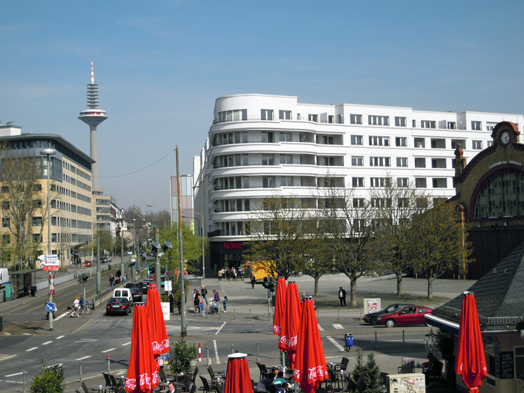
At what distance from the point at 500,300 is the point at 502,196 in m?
41.0

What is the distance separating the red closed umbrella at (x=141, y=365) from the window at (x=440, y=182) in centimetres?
7370

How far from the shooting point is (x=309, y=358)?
1441 cm

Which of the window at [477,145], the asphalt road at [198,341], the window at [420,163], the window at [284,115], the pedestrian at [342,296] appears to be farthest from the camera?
the window at [477,145]

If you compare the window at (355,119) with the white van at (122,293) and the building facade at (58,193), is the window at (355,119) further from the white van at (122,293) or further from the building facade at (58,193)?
the white van at (122,293)

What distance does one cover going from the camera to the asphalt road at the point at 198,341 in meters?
22.0

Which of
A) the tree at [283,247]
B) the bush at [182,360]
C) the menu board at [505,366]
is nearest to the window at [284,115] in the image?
the tree at [283,247]

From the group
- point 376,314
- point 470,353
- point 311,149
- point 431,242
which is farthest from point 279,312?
point 311,149

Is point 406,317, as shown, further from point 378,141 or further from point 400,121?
point 400,121

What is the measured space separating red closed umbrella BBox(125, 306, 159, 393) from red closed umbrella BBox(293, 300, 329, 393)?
398 centimetres

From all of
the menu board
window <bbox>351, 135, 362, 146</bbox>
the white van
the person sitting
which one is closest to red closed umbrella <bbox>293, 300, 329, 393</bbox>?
the person sitting

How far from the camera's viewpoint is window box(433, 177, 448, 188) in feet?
270

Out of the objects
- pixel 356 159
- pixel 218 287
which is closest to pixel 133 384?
pixel 218 287

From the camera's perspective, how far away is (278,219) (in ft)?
155

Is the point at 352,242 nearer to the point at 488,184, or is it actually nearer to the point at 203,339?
the point at 203,339
